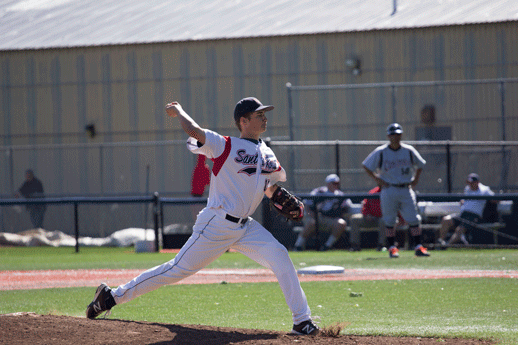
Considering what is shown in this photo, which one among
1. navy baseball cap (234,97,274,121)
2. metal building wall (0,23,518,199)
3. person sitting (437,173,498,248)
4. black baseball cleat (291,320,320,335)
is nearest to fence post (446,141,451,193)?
person sitting (437,173,498,248)

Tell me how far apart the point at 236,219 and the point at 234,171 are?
0.36 m

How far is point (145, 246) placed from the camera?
1527 centimetres

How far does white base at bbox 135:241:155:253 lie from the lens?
1525 cm

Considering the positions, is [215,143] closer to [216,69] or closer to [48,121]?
[216,69]

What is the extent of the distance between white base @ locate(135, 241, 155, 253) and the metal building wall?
561cm

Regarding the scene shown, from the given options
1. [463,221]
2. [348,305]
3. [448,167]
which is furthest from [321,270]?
[448,167]

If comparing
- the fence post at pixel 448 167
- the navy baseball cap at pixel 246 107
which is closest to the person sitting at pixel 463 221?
the fence post at pixel 448 167

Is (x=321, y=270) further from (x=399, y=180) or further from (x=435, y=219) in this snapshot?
(x=435, y=219)

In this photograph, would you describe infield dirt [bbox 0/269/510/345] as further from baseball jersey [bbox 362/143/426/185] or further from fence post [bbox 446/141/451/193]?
fence post [bbox 446/141/451/193]

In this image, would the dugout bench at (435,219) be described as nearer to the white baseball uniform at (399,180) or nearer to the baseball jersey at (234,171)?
the white baseball uniform at (399,180)

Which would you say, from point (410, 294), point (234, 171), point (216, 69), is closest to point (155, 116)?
point (216, 69)

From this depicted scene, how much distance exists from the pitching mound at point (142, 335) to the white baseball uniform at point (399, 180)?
6.91 meters

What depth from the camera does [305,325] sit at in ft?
17.6

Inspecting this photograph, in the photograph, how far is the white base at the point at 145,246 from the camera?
15250 millimetres
